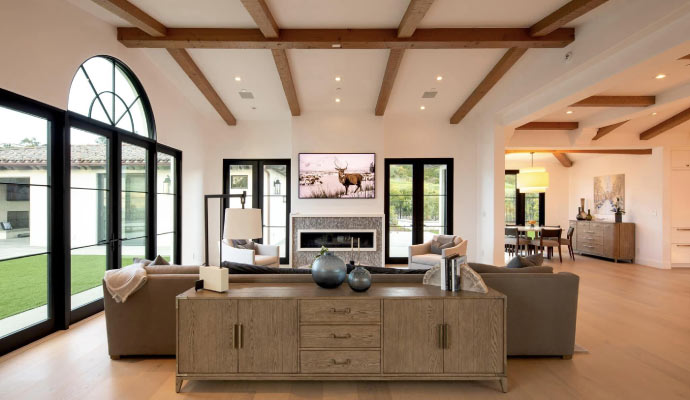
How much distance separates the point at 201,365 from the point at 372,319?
1.28m

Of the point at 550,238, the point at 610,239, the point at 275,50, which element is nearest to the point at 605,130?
the point at 610,239

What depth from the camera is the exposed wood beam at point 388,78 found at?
482 cm

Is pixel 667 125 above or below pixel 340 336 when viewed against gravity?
above

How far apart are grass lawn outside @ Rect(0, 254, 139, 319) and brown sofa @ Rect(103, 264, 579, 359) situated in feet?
3.36

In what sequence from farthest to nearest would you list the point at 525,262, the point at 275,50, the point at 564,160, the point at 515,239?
the point at 564,160 < the point at 515,239 < the point at 275,50 < the point at 525,262

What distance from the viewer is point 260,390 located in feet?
8.13

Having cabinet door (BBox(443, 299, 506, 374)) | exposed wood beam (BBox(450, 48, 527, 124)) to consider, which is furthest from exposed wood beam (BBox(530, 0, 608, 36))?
cabinet door (BBox(443, 299, 506, 374))

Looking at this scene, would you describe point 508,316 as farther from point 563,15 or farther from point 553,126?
point 553,126

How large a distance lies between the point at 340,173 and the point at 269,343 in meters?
4.98

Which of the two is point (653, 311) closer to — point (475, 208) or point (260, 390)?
point (475, 208)

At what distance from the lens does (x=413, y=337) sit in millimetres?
2441

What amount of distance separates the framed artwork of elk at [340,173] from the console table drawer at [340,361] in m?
4.86

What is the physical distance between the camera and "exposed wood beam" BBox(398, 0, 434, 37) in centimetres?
359

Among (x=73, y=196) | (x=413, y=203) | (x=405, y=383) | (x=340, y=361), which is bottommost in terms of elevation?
(x=405, y=383)
